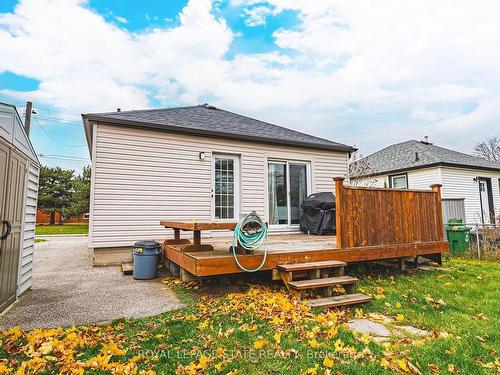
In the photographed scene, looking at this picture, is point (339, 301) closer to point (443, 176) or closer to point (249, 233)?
point (249, 233)

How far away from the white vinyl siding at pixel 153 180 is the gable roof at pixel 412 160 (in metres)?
8.52

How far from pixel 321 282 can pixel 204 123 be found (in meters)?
4.93

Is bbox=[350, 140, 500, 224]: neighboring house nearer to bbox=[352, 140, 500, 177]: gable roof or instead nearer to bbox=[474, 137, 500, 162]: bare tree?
bbox=[352, 140, 500, 177]: gable roof

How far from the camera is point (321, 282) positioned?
3.58 m

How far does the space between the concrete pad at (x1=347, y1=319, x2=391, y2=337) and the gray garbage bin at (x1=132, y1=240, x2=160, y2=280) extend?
328 cm

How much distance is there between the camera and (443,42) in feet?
30.7

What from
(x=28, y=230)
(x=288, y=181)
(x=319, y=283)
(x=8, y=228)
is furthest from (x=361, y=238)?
(x=28, y=230)

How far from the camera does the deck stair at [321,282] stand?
336cm

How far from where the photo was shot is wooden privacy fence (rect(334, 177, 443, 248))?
430cm

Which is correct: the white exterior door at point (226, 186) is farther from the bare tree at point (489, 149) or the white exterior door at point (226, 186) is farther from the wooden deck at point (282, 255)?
the bare tree at point (489, 149)

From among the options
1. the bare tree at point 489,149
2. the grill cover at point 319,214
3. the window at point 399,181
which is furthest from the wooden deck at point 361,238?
the bare tree at point 489,149

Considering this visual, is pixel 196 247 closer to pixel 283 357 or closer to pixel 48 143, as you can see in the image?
pixel 283 357

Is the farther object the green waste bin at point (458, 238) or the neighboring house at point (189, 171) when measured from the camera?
the green waste bin at point (458, 238)

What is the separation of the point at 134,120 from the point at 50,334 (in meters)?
4.34
